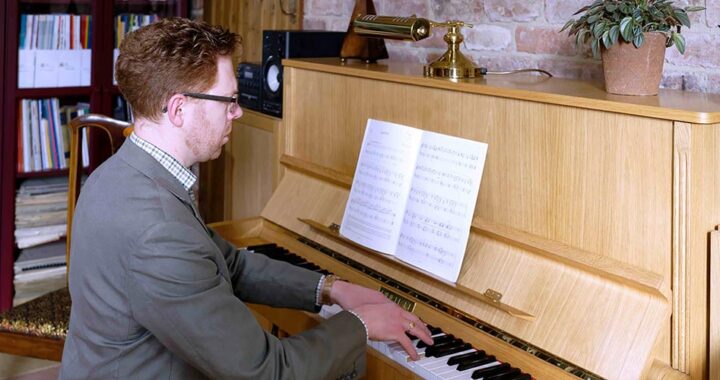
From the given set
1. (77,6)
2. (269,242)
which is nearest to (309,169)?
(269,242)

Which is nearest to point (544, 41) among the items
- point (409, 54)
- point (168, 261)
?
point (409, 54)

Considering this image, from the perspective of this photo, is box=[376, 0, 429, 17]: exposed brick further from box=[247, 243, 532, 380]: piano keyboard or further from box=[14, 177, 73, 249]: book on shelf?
box=[14, 177, 73, 249]: book on shelf

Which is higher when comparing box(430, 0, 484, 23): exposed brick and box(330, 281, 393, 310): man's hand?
box(430, 0, 484, 23): exposed brick

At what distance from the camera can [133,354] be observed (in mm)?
1546

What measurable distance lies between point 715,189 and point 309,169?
52.3 inches

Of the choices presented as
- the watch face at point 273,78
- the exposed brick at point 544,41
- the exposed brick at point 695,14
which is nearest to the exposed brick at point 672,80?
the exposed brick at point 695,14

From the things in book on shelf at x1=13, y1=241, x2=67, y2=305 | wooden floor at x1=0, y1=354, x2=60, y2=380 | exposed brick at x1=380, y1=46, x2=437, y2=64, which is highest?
exposed brick at x1=380, y1=46, x2=437, y2=64

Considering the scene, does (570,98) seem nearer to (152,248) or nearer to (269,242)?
(152,248)

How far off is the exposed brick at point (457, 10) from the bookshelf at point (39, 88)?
1821 mm

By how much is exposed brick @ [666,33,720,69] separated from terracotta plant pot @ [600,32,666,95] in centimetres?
33

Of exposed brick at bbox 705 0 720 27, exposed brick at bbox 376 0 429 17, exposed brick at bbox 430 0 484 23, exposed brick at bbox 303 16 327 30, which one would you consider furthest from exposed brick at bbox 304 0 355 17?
exposed brick at bbox 705 0 720 27

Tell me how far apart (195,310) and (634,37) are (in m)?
1.01

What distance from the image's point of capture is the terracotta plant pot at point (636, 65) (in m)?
1.74

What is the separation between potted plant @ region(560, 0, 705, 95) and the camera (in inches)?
68.0
